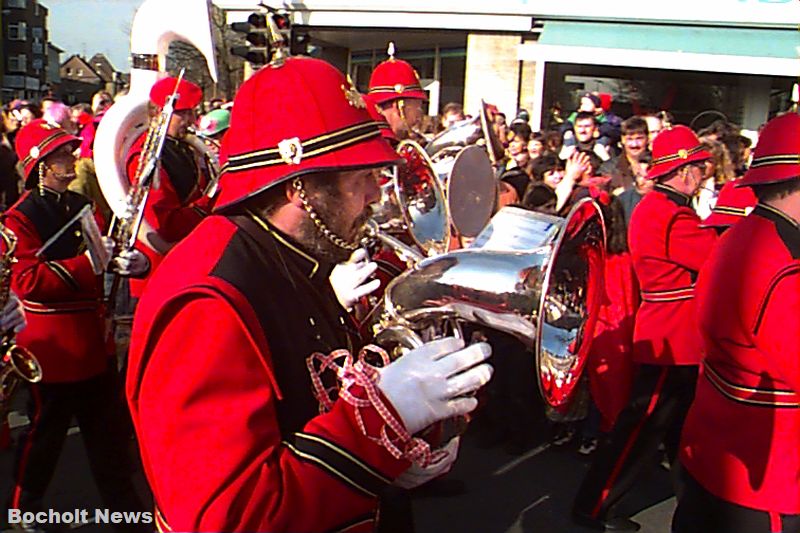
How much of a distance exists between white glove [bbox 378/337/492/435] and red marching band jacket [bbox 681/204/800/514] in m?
1.29

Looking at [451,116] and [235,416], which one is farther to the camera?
[451,116]

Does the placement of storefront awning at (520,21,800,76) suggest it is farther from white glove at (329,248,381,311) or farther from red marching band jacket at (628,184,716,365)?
white glove at (329,248,381,311)

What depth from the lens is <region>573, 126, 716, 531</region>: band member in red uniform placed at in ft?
13.3

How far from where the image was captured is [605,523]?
13.6 ft

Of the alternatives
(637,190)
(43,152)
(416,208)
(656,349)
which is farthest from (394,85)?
(656,349)

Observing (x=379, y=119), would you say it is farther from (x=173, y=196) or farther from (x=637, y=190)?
(x=637, y=190)

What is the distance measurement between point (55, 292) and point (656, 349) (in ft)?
9.82

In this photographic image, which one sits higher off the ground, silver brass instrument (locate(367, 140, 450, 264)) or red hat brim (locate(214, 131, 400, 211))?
red hat brim (locate(214, 131, 400, 211))

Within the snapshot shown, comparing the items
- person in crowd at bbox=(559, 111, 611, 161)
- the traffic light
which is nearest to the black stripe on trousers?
person in crowd at bbox=(559, 111, 611, 161)

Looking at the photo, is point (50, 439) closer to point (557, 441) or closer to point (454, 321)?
point (454, 321)

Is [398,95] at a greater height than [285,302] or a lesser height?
greater

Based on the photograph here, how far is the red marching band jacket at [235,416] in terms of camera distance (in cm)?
145

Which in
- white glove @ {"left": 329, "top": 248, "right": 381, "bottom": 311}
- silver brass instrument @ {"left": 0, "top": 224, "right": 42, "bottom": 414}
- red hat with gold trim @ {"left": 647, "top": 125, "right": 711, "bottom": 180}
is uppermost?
red hat with gold trim @ {"left": 647, "top": 125, "right": 711, "bottom": 180}

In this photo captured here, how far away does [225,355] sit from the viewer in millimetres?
1500
